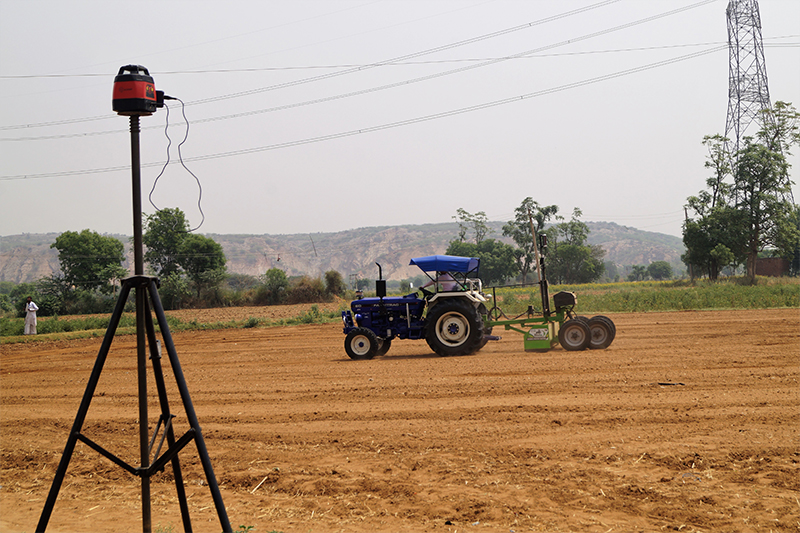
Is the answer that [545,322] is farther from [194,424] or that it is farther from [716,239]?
[716,239]

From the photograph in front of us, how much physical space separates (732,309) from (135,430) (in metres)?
22.4

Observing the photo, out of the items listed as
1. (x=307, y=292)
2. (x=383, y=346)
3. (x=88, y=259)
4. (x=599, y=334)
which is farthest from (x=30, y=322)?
(x=88, y=259)

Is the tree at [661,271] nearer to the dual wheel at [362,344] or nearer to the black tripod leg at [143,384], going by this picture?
the dual wheel at [362,344]

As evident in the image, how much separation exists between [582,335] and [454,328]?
2.66 meters

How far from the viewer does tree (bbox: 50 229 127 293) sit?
5566 cm

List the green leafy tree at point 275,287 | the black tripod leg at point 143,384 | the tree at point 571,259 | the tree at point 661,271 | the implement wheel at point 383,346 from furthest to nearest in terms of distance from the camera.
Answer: the tree at point 661,271 → the tree at point 571,259 → the green leafy tree at point 275,287 → the implement wheel at point 383,346 → the black tripod leg at point 143,384

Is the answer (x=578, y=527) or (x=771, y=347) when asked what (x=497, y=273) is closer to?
(x=771, y=347)

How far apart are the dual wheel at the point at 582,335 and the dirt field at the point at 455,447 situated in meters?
1.03

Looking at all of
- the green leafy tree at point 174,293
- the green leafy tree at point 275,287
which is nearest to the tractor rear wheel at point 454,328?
the green leafy tree at point 275,287

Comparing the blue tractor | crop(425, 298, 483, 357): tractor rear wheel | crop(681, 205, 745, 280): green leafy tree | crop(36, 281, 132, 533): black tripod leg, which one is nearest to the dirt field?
crop(36, 281, 132, 533): black tripod leg

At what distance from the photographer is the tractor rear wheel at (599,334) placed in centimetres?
1304

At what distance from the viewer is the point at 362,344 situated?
13.5 m

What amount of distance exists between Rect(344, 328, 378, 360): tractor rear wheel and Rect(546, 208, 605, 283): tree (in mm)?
67762

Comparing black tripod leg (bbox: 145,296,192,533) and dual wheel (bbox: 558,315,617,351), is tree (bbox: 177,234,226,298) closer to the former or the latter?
dual wheel (bbox: 558,315,617,351)
